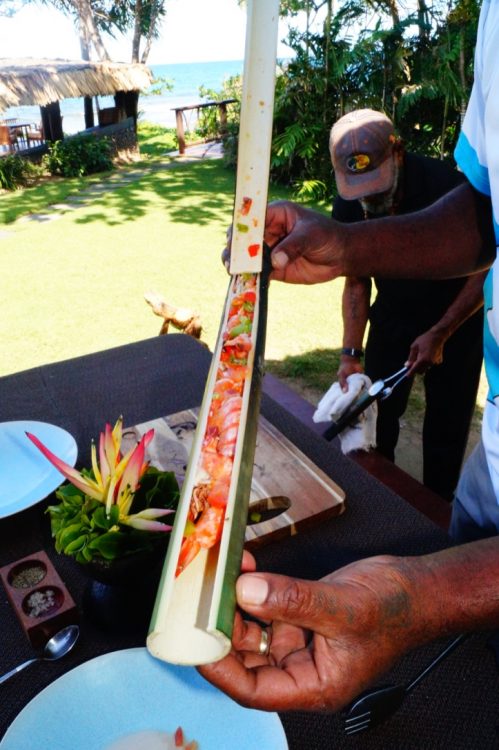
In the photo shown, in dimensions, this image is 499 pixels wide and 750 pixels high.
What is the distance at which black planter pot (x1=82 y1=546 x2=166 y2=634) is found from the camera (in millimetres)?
1067

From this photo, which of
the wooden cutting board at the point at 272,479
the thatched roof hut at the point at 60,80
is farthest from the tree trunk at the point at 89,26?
the wooden cutting board at the point at 272,479

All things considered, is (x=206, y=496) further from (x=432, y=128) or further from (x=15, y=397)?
(x=432, y=128)

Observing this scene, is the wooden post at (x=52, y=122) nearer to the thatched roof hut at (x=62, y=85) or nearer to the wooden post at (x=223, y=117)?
the thatched roof hut at (x=62, y=85)

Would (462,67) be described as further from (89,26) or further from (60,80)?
(89,26)

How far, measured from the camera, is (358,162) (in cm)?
258

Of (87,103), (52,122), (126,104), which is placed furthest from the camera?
(87,103)

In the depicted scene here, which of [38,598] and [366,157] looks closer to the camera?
[38,598]

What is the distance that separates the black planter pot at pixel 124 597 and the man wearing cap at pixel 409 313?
1.71 metres

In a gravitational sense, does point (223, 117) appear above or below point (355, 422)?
above

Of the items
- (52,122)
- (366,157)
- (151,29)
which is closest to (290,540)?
(366,157)

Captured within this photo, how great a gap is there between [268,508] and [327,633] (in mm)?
604

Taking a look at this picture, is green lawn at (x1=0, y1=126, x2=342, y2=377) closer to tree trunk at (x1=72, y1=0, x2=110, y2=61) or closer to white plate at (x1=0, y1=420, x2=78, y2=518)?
white plate at (x1=0, y1=420, x2=78, y2=518)

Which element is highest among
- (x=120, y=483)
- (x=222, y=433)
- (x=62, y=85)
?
(x=62, y=85)

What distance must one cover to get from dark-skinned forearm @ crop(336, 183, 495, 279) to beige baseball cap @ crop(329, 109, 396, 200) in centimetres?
91
